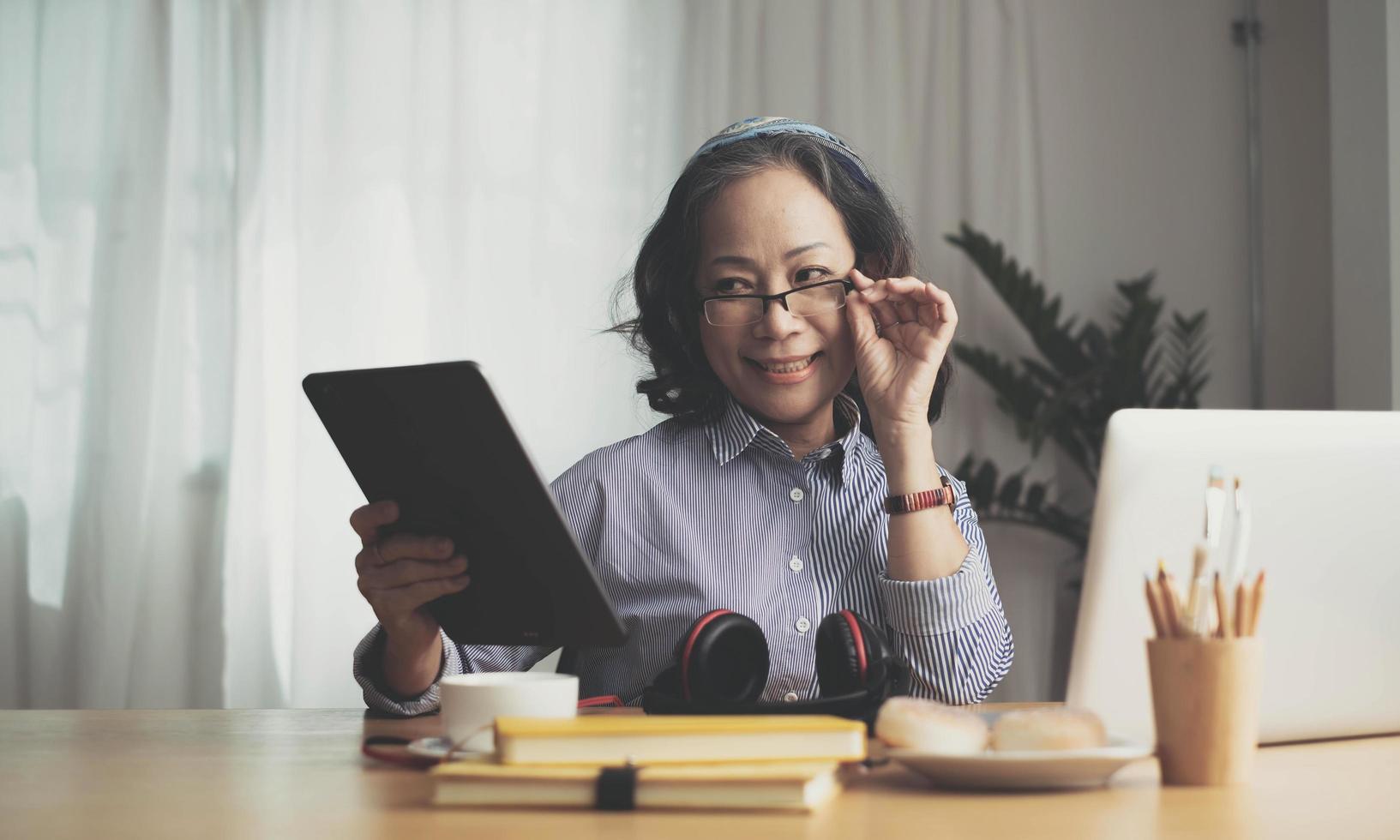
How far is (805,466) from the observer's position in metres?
1.58

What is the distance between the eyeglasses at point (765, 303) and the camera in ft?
5.02

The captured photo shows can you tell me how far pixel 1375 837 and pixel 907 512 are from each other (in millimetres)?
673

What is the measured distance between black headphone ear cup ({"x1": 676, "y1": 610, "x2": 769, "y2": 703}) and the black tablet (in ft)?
0.23

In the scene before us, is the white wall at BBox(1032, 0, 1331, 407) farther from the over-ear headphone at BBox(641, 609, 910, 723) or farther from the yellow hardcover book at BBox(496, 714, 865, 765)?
the yellow hardcover book at BBox(496, 714, 865, 765)

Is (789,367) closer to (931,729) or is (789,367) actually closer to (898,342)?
(898,342)

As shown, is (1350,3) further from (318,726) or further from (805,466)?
(318,726)

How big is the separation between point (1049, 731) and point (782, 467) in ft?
2.63

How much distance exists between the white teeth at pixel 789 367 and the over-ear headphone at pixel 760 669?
500 mm

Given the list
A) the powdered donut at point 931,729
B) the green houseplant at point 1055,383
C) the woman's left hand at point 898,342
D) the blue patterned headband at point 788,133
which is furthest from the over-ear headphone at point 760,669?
the green houseplant at point 1055,383

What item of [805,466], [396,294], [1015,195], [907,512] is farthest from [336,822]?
[1015,195]

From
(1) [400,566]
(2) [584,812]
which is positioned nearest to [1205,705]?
(2) [584,812]

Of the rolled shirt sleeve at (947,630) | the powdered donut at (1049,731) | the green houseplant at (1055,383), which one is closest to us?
the powdered donut at (1049,731)

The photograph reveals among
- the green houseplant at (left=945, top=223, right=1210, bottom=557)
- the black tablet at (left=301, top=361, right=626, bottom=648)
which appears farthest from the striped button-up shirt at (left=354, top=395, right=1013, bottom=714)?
the green houseplant at (left=945, top=223, right=1210, bottom=557)

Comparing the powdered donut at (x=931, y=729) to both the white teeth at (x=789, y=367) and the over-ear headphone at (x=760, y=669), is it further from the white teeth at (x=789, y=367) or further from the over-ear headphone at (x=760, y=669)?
the white teeth at (x=789, y=367)
